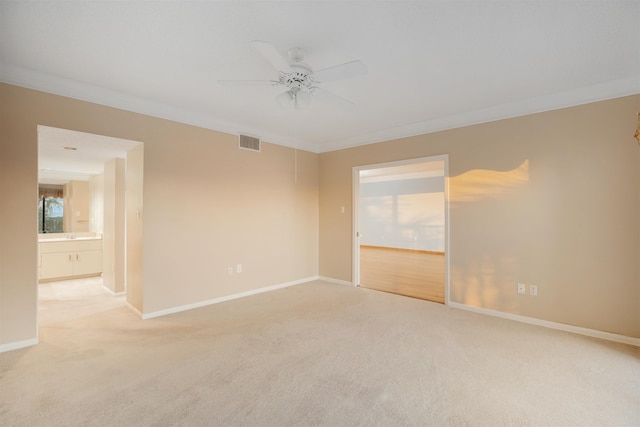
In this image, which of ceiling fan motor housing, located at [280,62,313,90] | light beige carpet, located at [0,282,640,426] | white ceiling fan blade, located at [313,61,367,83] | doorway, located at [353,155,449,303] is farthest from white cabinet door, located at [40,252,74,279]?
white ceiling fan blade, located at [313,61,367,83]

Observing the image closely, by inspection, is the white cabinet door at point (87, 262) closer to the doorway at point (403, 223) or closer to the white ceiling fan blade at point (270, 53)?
the doorway at point (403, 223)

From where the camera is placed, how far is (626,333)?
115 inches

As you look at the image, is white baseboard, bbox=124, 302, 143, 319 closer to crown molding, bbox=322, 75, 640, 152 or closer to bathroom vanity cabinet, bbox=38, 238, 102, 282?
bathroom vanity cabinet, bbox=38, 238, 102, 282

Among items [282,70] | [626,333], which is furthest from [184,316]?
[626,333]

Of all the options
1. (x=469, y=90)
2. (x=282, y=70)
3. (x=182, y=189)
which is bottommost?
(x=182, y=189)

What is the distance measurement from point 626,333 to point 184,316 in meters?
4.87

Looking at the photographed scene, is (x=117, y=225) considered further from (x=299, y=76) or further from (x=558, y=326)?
(x=558, y=326)

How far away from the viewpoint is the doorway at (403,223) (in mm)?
6602

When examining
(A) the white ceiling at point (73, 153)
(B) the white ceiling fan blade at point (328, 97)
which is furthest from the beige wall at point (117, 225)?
(B) the white ceiling fan blade at point (328, 97)

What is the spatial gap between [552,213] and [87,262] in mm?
7770

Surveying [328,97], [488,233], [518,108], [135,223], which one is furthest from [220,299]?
[518,108]

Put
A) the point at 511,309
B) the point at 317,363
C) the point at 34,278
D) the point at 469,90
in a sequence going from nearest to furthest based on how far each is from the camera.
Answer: the point at 317,363, the point at 34,278, the point at 469,90, the point at 511,309

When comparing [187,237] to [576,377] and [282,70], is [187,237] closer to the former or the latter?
[282,70]

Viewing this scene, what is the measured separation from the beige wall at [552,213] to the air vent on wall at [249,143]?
260cm
